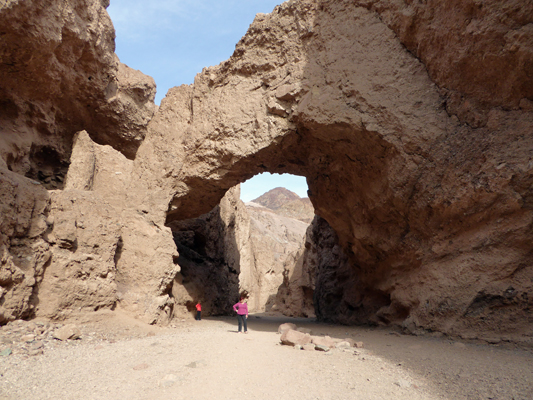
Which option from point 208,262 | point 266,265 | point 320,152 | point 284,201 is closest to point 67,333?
point 320,152

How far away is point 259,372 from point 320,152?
501 centimetres

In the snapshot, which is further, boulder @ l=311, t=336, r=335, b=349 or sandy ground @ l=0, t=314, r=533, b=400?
boulder @ l=311, t=336, r=335, b=349

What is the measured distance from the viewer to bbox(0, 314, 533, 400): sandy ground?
99.3 inches

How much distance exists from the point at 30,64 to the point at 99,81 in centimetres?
177

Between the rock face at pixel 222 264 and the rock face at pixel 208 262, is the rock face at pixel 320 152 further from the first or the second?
the rock face at pixel 222 264

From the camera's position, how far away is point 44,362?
3098 millimetres

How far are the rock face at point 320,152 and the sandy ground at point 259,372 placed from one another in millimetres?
1270

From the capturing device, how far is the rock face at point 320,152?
4652mm

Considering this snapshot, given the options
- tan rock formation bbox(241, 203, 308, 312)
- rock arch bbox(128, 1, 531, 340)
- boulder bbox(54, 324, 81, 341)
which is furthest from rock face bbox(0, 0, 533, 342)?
tan rock formation bbox(241, 203, 308, 312)

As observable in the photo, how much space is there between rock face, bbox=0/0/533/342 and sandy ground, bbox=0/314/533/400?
1.27m

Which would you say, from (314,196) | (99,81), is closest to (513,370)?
(314,196)

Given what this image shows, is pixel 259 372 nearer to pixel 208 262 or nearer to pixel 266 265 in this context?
pixel 208 262

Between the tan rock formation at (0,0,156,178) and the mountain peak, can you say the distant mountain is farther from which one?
the tan rock formation at (0,0,156,178)

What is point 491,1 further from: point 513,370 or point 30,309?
point 30,309
